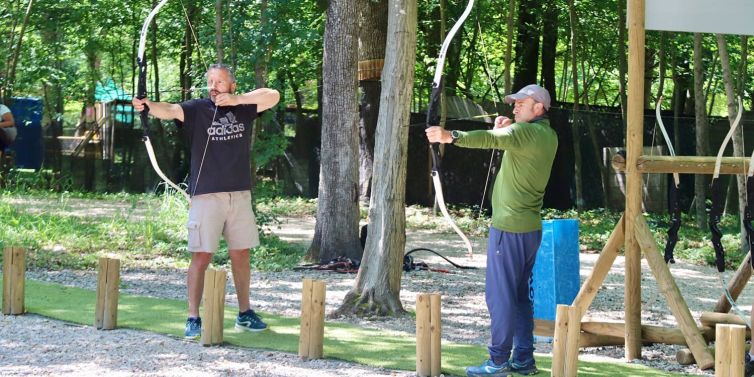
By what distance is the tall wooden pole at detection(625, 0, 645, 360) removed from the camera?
619 centimetres

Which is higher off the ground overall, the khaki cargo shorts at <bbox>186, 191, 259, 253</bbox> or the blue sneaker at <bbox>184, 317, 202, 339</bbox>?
the khaki cargo shorts at <bbox>186, 191, 259, 253</bbox>

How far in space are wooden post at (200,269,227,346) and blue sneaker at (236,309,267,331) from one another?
0.43m

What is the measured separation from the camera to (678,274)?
1099 cm

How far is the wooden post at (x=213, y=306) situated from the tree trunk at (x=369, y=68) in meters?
7.25

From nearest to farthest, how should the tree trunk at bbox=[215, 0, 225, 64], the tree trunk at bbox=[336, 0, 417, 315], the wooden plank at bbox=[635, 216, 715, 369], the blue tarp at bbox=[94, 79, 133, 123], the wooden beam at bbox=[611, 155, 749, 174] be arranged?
the wooden plank at bbox=[635, 216, 715, 369]
the wooden beam at bbox=[611, 155, 749, 174]
the tree trunk at bbox=[336, 0, 417, 315]
the tree trunk at bbox=[215, 0, 225, 64]
the blue tarp at bbox=[94, 79, 133, 123]

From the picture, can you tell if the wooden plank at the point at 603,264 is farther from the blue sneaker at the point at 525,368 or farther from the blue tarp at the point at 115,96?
the blue tarp at the point at 115,96

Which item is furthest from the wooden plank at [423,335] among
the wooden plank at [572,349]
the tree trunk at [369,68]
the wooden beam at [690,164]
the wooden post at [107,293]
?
the tree trunk at [369,68]

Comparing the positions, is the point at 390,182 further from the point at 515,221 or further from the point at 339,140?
the point at 339,140

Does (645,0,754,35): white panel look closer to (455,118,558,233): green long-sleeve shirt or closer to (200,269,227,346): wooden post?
(455,118,558,233): green long-sleeve shirt

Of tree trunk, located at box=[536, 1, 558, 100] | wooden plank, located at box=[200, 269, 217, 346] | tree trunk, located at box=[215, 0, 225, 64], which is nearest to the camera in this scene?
wooden plank, located at box=[200, 269, 217, 346]

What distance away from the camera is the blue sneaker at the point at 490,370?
534cm

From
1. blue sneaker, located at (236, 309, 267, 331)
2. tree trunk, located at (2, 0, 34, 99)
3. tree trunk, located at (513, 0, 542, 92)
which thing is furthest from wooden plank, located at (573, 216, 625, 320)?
tree trunk, located at (2, 0, 34, 99)

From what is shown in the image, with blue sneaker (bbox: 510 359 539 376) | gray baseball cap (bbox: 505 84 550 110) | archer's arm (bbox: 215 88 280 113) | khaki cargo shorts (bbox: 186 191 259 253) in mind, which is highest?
archer's arm (bbox: 215 88 280 113)

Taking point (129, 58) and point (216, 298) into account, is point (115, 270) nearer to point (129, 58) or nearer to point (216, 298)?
point (216, 298)
